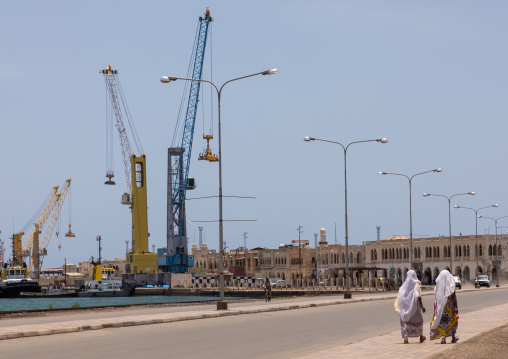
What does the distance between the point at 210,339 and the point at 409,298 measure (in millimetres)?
4854

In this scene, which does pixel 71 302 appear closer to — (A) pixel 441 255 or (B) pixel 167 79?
(A) pixel 441 255

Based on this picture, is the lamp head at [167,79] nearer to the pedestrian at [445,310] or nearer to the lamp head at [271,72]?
the lamp head at [271,72]

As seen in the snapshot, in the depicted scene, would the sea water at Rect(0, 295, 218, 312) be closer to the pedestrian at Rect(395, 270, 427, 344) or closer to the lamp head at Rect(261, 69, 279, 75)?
the lamp head at Rect(261, 69, 279, 75)

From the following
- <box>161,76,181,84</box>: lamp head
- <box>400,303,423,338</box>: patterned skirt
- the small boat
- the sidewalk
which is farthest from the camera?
the small boat

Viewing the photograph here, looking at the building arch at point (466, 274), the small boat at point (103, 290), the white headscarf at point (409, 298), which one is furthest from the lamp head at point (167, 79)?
the building arch at point (466, 274)

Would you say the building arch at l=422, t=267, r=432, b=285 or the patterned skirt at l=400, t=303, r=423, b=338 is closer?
the patterned skirt at l=400, t=303, r=423, b=338

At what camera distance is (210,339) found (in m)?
19.4

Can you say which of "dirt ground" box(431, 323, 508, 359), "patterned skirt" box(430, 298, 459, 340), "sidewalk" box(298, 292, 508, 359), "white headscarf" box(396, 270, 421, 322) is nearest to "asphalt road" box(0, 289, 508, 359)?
"sidewalk" box(298, 292, 508, 359)

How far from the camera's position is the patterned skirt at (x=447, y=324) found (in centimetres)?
1708

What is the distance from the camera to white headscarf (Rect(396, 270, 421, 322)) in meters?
17.3

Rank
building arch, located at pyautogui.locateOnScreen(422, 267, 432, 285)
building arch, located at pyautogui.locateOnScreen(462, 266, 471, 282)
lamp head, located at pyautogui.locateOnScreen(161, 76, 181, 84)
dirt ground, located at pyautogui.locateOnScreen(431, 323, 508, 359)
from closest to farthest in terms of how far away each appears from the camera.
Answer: dirt ground, located at pyautogui.locateOnScreen(431, 323, 508, 359) < lamp head, located at pyautogui.locateOnScreen(161, 76, 181, 84) < building arch, located at pyautogui.locateOnScreen(462, 266, 471, 282) < building arch, located at pyautogui.locateOnScreen(422, 267, 432, 285)

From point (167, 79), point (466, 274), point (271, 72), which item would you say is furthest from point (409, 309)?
point (466, 274)

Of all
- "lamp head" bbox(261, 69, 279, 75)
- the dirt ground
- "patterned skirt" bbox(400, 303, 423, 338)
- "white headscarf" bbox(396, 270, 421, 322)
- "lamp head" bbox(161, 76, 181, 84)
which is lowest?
the dirt ground

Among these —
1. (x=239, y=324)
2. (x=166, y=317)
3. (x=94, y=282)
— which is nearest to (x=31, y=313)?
(x=166, y=317)
